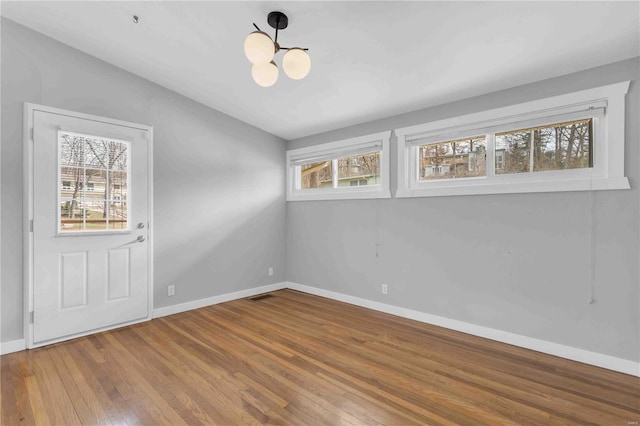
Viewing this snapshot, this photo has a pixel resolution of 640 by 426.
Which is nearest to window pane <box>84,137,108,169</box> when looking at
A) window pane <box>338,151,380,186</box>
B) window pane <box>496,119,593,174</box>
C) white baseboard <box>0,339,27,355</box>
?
white baseboard <box>0,339,27,355</box>

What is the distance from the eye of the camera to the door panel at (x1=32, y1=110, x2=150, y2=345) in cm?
292

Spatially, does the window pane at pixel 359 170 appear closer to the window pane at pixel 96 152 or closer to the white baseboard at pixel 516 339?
the white baseboard at pixel 516 339

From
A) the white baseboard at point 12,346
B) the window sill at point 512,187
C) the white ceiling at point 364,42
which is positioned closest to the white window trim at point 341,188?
the window sill at point 512,187

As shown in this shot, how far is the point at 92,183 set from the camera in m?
3.20

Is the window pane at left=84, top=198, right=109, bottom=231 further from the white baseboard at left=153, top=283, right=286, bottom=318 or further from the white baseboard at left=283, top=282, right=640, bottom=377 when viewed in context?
the white baseboard at left=283, top=282, right=640, bottom=377

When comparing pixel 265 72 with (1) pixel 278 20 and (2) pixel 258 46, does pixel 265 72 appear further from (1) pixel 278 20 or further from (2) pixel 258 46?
(1) pixel 278 20

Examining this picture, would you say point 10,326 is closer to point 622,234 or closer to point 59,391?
point 59,391

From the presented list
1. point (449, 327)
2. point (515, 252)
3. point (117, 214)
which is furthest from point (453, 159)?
point (117, 214)

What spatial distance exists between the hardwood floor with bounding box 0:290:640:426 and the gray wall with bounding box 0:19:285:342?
35.5 inches

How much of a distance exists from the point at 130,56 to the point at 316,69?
6.42 feet

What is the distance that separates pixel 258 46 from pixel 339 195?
2695 mm

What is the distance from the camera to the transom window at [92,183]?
3055 millimetres

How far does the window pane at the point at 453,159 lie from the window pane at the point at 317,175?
4.68ft

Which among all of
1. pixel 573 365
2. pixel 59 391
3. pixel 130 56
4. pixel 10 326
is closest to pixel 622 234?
pixel 573 365
